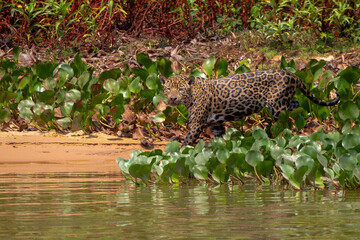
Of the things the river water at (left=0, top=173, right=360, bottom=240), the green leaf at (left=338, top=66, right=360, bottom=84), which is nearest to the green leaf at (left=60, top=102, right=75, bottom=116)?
the river water at (left=0, top=173, right=360, bottom=240)

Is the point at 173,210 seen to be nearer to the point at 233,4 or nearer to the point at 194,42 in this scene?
the point at 194,42

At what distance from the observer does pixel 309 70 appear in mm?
9719

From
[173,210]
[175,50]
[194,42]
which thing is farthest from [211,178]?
[194,42]

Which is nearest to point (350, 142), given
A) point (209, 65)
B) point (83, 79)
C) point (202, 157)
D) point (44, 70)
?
point (202, 157)

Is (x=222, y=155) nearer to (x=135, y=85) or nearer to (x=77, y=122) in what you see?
(x=77, y=122)

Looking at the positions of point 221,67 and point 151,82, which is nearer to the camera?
point 151,82

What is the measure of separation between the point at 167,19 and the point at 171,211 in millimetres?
10292

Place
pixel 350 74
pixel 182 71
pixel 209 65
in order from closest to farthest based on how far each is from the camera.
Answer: pixel 350 74
pixel 209 65
pixel 182 71

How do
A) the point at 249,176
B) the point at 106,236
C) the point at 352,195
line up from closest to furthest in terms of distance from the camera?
the point at 106,236 < the point at 352,195 < the point at 249,176

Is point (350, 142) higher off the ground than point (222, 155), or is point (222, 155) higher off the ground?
point (350, 142)

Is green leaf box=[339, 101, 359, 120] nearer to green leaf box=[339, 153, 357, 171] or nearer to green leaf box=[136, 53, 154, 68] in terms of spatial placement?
green leaf box=[339, 153, 357, 171]

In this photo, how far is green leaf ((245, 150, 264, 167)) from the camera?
18.8 feet

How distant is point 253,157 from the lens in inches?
227

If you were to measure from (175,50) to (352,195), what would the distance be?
7922 millimetres
